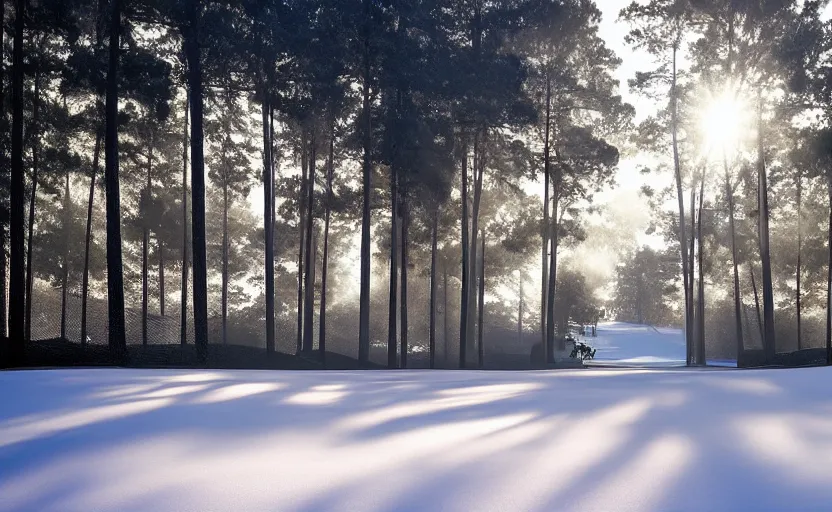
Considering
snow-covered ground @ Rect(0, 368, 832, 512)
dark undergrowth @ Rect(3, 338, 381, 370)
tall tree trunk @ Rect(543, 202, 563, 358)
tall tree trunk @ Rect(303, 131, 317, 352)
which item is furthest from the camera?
tall tree trunk @ Rect(543, 202, 563, 358)

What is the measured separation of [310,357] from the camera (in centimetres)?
1994

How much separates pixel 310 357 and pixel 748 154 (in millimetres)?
15186

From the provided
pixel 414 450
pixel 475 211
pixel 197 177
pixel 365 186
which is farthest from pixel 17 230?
pixel 475 211

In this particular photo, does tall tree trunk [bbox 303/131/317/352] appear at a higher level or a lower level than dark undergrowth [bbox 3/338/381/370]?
higher

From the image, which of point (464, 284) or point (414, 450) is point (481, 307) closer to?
point (464, 284)

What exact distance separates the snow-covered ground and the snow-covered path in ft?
105

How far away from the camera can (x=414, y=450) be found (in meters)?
3.28

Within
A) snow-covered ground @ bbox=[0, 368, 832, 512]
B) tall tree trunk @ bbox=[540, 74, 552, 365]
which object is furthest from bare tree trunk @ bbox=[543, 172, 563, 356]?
snow-covered ground @ bbox=[0, 368, 832, 512]

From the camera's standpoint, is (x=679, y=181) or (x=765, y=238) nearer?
(x=765, y=238)

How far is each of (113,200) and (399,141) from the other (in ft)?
23.5

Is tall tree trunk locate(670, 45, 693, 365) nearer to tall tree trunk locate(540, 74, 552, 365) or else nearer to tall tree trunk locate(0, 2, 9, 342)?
tall tree trunk locate(540, 74, 552, 365)

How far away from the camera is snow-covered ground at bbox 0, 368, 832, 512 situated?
101 inches

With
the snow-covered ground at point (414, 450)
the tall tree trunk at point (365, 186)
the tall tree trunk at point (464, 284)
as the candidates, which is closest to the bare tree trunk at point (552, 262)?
the tall tree trunk at point (464, 284)

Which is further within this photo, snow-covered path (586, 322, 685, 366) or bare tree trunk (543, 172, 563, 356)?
snow-covered path (586, 322, 685, 366)
